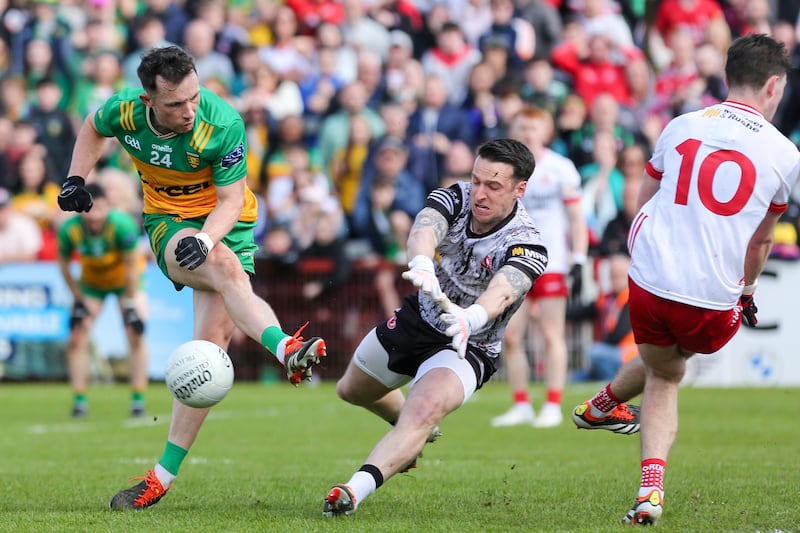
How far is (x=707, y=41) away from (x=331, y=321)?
6.94 metres

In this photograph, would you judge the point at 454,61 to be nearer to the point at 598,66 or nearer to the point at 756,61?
the point at 598,66

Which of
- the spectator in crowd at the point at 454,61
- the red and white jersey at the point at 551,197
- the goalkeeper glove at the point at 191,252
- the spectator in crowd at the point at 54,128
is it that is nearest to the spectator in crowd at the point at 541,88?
the spectator in crowd at the point at 454,61

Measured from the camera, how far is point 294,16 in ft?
74.6

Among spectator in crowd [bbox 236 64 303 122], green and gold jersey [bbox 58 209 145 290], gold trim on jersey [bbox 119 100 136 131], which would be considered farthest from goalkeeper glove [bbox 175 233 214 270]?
spectator in crowd [bbox 236 64 303 122]

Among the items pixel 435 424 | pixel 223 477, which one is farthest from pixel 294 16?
pixel 435 424

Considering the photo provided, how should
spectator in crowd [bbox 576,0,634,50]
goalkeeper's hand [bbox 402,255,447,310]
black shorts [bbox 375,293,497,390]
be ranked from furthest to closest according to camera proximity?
spectator in crowd [bbox 576,0,634,50]
black shorts [bbox 375,293,497,390]
goalkeeper's hand [bbox 402,255,447,310]

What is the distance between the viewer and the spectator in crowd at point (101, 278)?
47.2ft

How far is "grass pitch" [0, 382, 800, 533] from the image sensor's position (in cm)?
693

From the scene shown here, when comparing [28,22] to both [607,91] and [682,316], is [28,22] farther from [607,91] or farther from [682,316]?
[682,316]

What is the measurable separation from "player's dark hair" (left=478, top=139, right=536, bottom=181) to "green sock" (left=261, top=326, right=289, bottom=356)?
1.55 meters

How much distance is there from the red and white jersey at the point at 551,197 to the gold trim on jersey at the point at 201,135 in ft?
18.3

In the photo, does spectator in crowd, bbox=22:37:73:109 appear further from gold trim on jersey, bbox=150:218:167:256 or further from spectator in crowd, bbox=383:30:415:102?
gold trim on jersey, bbox=150:218:167:256

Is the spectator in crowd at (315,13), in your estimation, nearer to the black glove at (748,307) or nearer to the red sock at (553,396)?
the red sock at (553,396)

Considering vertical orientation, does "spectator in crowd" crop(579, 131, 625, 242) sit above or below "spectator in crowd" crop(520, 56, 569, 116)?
below
